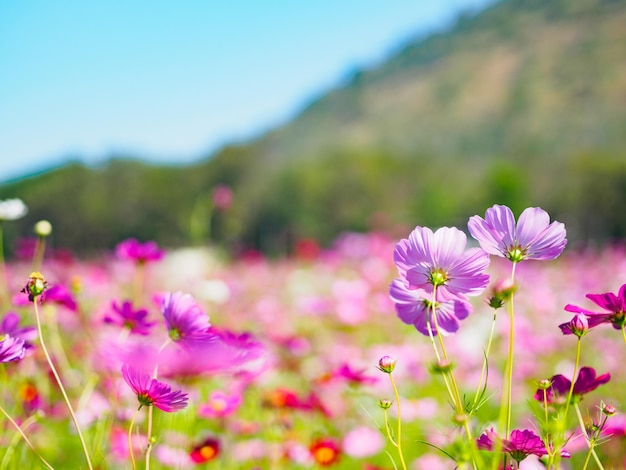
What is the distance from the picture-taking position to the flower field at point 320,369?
442 millimetres

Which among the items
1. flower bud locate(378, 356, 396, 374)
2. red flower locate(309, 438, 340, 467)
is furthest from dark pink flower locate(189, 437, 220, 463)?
flower bud locate(378, 356, 396, 374)

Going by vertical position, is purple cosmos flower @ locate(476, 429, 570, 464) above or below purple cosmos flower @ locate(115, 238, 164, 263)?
below

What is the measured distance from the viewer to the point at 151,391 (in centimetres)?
43

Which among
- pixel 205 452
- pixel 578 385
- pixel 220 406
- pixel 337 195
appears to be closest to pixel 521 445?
pixel 578 385

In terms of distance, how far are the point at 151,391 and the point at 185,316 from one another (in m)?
0.08

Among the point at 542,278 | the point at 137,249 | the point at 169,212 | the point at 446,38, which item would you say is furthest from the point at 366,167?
the point at 446,38

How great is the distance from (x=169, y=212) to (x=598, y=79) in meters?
28.9

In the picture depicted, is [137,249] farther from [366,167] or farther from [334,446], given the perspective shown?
[366,167]

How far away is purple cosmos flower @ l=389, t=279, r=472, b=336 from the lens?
19.0 inches

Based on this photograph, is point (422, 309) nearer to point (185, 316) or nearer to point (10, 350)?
point (185, 316)

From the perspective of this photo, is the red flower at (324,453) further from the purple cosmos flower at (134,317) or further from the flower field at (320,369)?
the purple cosmos flower at (134,317)

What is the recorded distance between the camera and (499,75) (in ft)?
148

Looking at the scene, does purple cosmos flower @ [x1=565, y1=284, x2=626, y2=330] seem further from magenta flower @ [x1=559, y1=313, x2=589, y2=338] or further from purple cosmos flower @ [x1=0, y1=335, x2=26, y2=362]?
purple cosmos flower @ [x1=0, y1=335, x2=26, y2=362]

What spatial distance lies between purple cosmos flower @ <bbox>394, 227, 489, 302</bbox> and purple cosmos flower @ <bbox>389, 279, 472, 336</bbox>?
1 centimetres
